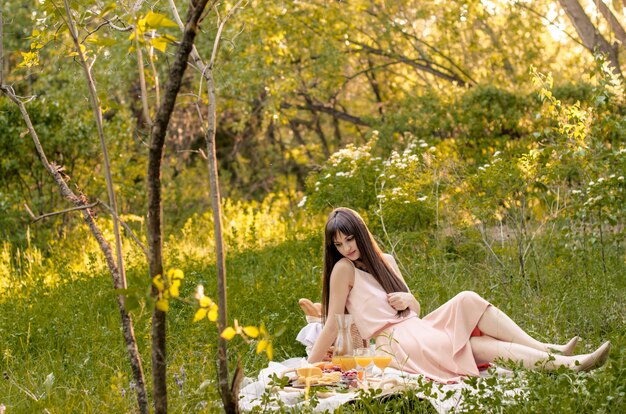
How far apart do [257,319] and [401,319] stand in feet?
4.81

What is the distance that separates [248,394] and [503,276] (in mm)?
2949

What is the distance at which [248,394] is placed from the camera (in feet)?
15.4

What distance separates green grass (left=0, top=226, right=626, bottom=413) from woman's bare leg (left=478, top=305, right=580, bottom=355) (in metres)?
0.39

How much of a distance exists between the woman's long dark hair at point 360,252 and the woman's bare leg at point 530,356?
1.72ft

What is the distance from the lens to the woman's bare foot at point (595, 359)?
4547mm

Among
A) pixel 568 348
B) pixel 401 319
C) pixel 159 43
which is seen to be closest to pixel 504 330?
pixel 568 348

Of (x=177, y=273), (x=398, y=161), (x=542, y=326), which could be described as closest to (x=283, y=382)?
(x=177, y=273)

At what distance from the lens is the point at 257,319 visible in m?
6.55

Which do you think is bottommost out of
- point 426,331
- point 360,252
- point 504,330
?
point 504,330

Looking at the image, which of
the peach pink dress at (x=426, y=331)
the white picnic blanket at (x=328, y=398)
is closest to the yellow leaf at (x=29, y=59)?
the white picnic blanket at (x=328, y=398)

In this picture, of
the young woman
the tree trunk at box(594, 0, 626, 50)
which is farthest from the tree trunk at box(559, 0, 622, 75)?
the young woman

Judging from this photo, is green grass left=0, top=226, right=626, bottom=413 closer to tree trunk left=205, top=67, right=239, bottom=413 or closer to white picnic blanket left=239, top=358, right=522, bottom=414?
white picnic blanket left=239, top=358, right=522, bottom=414

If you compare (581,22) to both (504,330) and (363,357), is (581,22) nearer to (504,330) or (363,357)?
(504,330)

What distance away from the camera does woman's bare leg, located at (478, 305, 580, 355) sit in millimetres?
5004
